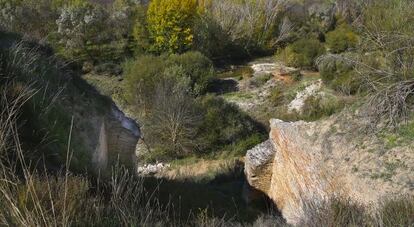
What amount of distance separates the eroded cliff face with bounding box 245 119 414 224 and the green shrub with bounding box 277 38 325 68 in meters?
20.4

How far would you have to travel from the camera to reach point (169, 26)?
1400 inches

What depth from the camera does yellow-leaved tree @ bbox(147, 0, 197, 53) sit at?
115ft

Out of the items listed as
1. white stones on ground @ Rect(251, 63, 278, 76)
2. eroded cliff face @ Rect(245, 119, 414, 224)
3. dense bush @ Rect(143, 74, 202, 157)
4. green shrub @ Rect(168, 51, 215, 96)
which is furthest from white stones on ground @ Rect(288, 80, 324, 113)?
eroded cliff face @ Rect(245, 119, 414, 224)

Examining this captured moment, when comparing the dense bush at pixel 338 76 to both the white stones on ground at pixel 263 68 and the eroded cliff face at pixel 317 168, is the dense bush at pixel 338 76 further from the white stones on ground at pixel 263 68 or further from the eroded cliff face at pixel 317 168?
the white stones on ground at pixel 263 68

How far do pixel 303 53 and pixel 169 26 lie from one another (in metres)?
9.42

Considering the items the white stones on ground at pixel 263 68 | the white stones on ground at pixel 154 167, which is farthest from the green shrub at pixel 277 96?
the white stones on ground at pixel 154 167

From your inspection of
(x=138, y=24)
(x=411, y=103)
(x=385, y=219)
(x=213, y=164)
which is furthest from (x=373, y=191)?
(x=138, y=24)

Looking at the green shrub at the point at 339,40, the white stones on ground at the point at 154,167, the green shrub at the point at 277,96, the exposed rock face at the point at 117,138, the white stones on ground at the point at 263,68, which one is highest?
the exposed rock face at the point at 117,138

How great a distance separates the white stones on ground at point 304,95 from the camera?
84.0ft

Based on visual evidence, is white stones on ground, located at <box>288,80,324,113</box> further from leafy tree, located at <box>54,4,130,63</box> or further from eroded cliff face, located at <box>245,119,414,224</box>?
leafy tree, located at <box>54,4,130,63</box>

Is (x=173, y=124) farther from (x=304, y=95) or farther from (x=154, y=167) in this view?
(x=304, y=95)

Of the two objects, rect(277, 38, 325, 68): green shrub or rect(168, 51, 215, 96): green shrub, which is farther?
rect(277, 38, 325, 68): green shrub

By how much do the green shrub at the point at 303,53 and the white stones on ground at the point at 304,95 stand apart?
17.4 ft

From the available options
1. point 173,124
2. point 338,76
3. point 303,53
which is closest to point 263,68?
point 303,53
